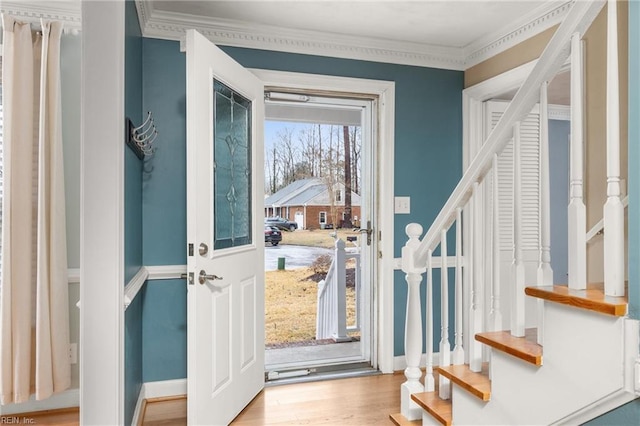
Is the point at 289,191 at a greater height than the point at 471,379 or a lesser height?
greater

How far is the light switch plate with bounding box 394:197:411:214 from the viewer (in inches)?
127

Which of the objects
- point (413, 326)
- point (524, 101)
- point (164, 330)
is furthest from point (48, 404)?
point (524, 101)

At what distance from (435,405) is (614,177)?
1.31m

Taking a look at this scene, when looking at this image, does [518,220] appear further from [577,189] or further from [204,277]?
[204,277]

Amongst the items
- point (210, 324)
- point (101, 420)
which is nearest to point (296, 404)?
point (210, 324)

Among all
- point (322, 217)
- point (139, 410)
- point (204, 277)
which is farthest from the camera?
point (322, 217)

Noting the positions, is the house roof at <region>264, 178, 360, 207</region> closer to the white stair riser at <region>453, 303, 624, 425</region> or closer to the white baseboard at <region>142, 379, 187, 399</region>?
the white baseboard at <region>142, 379, 187, 399</region>

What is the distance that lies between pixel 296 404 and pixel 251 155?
156cm

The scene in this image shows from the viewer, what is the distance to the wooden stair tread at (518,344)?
1.36 metres

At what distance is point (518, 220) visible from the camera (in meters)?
1.53

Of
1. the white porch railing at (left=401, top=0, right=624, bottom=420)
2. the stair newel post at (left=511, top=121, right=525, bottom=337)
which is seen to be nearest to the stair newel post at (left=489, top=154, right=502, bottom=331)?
the white porch railing at (left=401, top=0, right=624, bottom=420)

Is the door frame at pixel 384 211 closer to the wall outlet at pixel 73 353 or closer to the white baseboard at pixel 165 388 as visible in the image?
the white baseboard at pixel 165 388

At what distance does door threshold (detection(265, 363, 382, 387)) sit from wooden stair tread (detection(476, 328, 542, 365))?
166 cm

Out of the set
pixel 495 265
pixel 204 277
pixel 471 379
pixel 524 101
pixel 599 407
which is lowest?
pixel 471 379
